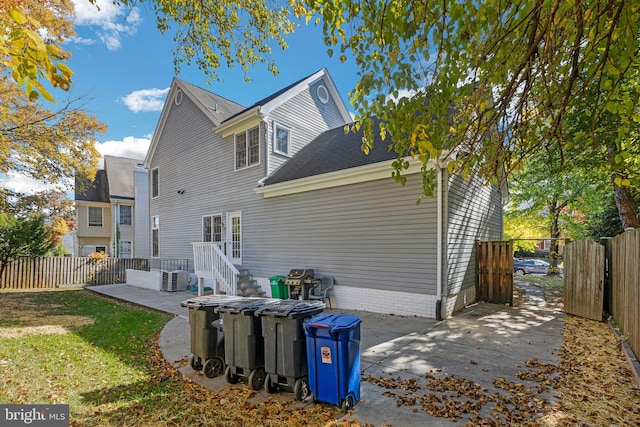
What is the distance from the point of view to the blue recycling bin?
3412 mm

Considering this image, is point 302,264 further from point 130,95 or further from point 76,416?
point 130,95

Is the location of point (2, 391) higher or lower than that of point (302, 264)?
lower

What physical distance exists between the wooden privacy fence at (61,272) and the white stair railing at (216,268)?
794cm

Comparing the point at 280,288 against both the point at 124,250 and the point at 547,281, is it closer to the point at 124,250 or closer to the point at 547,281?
the point at 547,281

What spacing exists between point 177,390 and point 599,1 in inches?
233

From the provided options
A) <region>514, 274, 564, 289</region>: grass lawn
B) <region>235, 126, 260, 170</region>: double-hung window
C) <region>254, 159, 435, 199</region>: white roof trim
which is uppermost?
<region>235, 126, 260, 170</region>: double-hung window

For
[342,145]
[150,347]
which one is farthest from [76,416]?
[342,145]

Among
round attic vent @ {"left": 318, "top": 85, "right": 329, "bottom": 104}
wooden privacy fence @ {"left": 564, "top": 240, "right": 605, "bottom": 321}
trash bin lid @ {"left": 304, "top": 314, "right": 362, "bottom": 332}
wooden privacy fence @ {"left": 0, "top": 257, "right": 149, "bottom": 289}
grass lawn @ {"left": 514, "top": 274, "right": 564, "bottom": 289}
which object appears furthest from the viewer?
wooden privacy fence @ {"left": 0, "top": 257, "right": 149, "bottom": 289}

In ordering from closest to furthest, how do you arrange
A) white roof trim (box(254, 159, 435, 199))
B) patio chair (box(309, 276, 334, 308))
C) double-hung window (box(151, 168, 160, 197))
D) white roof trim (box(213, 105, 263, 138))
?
white roof trim (box(254, 159, 435, 199))
patio chair (box(309, 276, 334, 308))
white roof trim (box(213, 105, 263, 138))
double-hung window (box(151, 168, 160, 197))

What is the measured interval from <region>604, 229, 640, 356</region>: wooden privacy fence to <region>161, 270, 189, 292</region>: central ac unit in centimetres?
1315

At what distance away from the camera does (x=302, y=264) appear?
33.0ft

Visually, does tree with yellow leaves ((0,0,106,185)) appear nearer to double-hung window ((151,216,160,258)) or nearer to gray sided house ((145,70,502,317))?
gray sided house ((145,70,502,317))

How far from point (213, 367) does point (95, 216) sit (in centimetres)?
2369

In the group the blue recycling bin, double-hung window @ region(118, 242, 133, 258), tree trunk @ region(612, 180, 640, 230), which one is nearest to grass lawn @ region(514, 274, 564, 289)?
tree trunk @ region(612, 180, 640, 230)
